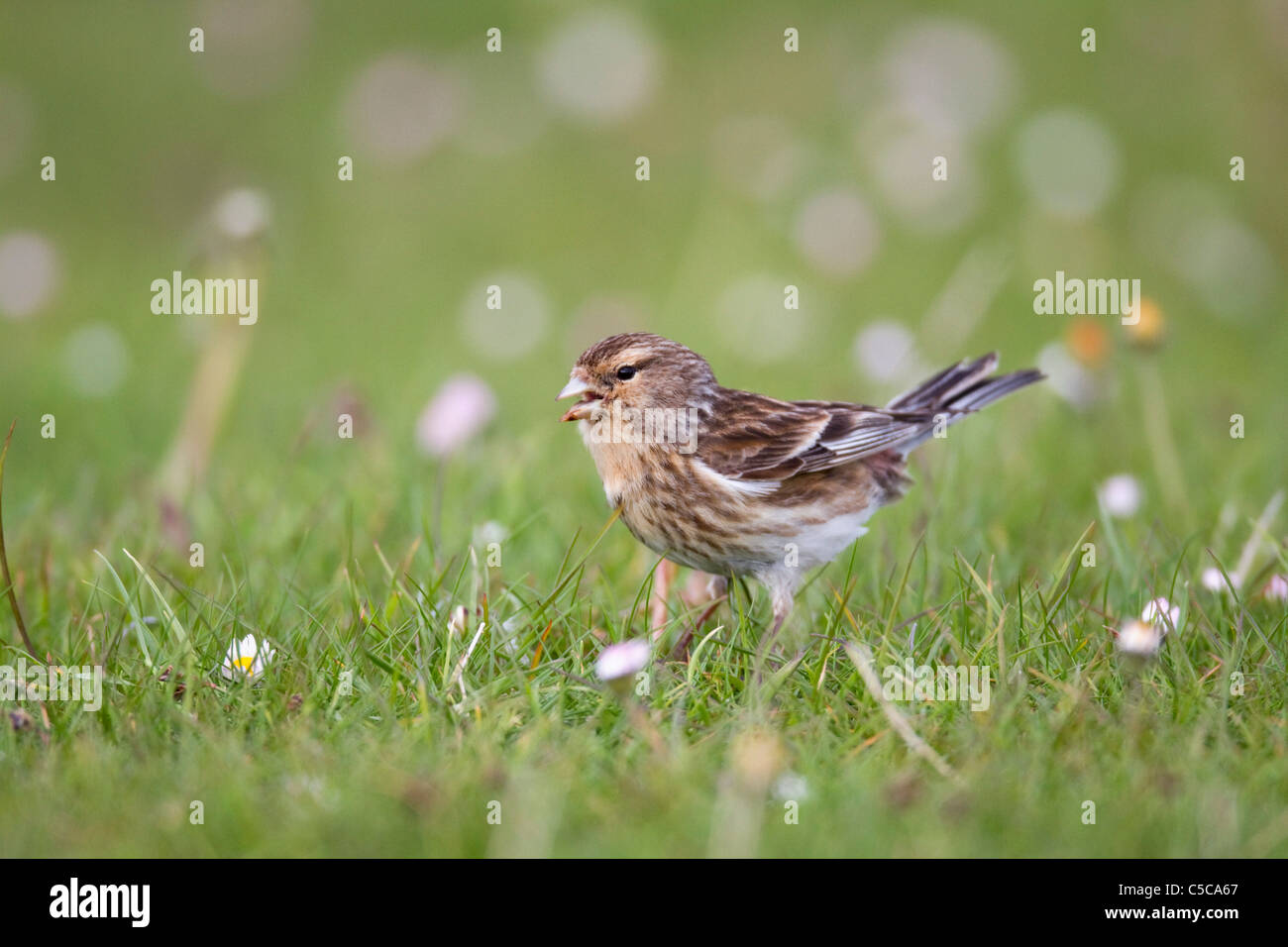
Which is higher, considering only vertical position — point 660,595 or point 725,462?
point 725,462

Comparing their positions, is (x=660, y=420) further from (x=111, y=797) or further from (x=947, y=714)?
(x=111, y=797)

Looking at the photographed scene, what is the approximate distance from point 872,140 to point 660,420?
6.00 meters

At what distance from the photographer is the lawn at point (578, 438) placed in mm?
3508

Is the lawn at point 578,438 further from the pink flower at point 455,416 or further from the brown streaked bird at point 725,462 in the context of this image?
the brown streaked bird at point 725,462

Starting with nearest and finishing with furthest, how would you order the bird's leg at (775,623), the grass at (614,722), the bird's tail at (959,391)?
the grass at (614,722)
the bird's leg at (775,623)
the bird's tail at (959,391)

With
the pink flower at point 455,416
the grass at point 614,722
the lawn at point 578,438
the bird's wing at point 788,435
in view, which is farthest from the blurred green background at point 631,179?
the grass at point 614,722

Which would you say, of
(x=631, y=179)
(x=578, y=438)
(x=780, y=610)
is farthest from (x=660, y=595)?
(x=631, y=179)

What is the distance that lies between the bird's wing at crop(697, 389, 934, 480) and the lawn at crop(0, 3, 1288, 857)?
0.44m

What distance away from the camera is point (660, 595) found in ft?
16.0

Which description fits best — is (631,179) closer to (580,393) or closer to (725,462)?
(580,393)

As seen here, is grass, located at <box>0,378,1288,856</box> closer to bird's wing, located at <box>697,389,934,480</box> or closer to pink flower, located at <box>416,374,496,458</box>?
bird's wing, located at <box>697,389,934,480</box>

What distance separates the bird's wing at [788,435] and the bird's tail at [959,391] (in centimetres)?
23

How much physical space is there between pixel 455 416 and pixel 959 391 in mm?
2102

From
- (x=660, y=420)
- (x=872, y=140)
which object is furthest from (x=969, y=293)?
(x=660, y=420)
